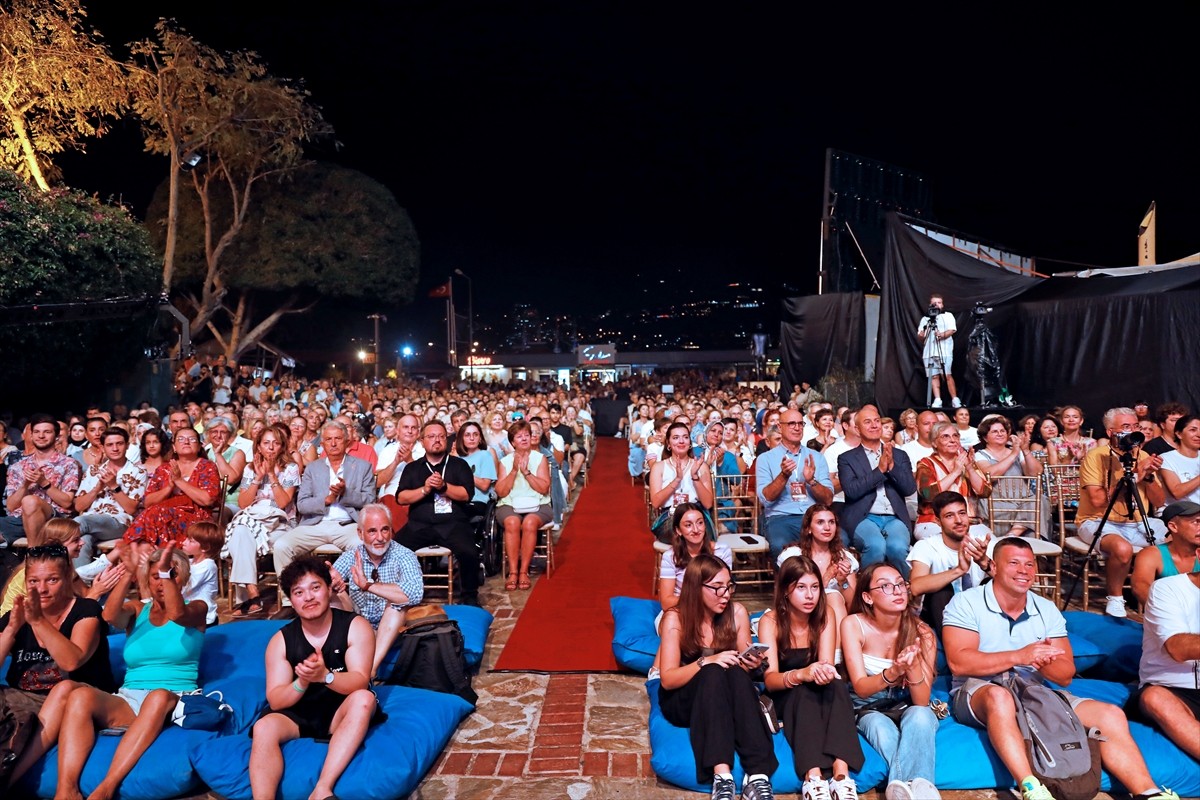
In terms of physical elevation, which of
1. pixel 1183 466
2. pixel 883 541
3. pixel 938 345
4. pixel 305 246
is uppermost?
pixel 305 246

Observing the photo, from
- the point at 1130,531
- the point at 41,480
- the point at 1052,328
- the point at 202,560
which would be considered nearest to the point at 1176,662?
the point at 1130,531

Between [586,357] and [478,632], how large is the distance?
24853mm

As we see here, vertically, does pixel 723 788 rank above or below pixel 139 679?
below

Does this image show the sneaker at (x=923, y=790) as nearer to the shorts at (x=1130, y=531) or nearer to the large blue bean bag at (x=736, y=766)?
the large blue bean bag at (x=736, y=766)

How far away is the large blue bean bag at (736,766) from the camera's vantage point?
11.6 feet

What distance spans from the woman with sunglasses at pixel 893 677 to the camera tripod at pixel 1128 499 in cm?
227

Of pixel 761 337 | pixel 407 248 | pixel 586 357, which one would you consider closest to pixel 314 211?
pixel 407 248

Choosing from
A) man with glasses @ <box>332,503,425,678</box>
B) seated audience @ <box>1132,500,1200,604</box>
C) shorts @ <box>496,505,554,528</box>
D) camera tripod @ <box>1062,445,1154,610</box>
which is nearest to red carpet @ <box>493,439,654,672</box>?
shorts @ <box>496,505,554,528</box>

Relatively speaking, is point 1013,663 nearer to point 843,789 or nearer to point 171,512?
point 843,789

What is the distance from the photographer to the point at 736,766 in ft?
11.7

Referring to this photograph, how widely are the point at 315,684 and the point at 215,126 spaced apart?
63.1 ft

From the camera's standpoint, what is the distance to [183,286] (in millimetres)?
23922

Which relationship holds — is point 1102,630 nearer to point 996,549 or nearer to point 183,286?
point 996,549

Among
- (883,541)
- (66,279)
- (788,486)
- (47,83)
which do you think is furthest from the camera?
(47,83)
